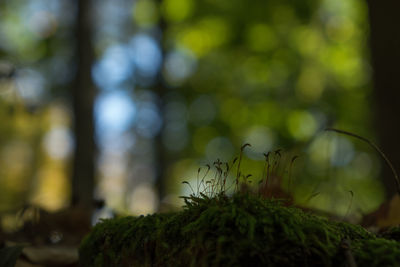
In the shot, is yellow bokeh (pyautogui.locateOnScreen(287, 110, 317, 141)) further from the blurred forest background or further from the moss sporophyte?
the moss sporophyte

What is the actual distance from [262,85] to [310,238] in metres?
9.50

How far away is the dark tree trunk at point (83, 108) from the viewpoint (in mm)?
7078

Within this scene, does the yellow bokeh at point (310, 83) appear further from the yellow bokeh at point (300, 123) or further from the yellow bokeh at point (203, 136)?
the yellow bokeh at point (203, 136)

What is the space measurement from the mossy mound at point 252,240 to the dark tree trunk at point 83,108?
5.96 meters

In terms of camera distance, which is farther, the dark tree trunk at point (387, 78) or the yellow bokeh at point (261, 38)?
the yellow bokeh at point (261, 38)

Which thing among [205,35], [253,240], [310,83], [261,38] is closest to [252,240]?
[253,240]

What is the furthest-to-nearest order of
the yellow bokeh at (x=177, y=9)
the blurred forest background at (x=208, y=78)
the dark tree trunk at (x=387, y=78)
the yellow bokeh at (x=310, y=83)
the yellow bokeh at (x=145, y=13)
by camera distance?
1. the yellow bokeh at (x=145, y=13)
2. the yellow bokeh at (x=177, y=9)
3. the yellow bokeh at (x=310, y=83)
4. the blurred forest background at (x=208, y=78)
5. the dark tree trunk at (x=387, y=78)

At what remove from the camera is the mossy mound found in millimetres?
956

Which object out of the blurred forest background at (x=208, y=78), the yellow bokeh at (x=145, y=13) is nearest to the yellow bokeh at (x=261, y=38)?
the blurred forest background at (x=208, y=78)

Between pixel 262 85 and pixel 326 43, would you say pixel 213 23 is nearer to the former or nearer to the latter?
pixel 262 85

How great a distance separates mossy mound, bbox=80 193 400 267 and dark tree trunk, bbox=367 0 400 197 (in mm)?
2697

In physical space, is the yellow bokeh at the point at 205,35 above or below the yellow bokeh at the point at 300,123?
above

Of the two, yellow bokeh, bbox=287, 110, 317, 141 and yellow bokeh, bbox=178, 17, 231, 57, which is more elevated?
yellow bokeh, bbox=178, 17, 231, 57

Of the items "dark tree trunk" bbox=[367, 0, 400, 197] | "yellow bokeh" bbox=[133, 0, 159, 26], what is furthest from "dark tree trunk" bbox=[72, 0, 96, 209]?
"dark tree trunk" bbox=[367, 0, 400, 197]
